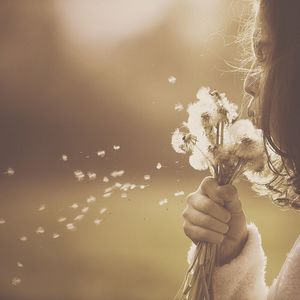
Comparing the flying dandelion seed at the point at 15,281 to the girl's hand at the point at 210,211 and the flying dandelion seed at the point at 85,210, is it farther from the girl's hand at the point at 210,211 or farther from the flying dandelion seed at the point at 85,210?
the girl's hand at the point at 210,211

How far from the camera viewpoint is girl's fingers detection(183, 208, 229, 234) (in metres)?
0.95

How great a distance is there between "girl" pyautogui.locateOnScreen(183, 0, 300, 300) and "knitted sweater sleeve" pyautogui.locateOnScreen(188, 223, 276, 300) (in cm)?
2

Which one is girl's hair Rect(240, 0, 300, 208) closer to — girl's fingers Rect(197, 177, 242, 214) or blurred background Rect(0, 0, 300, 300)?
girl's fingers Rect(197, 177, 242, 214)

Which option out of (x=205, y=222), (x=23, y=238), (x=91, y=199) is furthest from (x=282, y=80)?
(x=91, y=199)

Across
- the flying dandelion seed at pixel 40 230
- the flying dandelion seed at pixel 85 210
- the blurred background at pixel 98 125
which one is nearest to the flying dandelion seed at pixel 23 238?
the blurred background at pixel 98 125

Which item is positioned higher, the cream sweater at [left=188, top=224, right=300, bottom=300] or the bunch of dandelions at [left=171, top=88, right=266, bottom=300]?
the bunch of dandelions at [left=171, top=88, right=266, bottom=300]

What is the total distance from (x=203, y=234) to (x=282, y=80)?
302 millimetres

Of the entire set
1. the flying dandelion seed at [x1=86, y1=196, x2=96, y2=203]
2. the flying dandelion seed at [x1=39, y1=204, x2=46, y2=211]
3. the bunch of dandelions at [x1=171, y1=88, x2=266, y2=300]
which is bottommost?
the bunch of dandelions at [x1=171, y1=88, x2=266, y2=300]

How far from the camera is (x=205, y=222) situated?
95cm

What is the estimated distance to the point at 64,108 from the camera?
12.3 feet

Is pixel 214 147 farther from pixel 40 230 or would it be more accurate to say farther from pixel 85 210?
pixel 85 210

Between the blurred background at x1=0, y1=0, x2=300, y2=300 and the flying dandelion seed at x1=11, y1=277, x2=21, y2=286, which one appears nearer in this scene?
the flying dandelion seed at x1=11, y1=277, x2=21, y2=286

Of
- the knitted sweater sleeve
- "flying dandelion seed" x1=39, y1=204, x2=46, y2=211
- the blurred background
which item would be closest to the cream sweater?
the knitted sweater sleeve

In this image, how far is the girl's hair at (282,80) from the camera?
2.89 ft
